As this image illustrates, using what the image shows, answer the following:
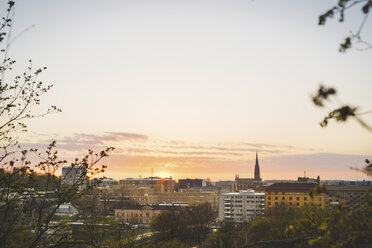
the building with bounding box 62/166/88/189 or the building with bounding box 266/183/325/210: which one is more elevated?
the building with bounding box 62/166/88/189

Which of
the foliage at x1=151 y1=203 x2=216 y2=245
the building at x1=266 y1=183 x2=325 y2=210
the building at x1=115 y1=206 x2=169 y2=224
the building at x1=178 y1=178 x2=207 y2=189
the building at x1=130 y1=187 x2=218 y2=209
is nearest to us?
the foliage at x1=151 y1=203 x2=216 y2=245

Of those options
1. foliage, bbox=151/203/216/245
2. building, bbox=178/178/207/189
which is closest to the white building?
foliage, bbox=151/203/216/245

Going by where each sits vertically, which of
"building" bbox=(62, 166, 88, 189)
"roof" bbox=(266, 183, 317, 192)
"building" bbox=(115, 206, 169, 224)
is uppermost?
"building" bbox=(62, 166, 88, 189)

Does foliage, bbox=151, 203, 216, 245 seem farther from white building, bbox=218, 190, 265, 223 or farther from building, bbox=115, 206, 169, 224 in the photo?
white building, bbox=218, 190, 265, 223

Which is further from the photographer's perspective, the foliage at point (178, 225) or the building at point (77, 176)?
the foliage at point (178, 225)

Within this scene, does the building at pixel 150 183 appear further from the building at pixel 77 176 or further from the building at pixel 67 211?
the building at pixel 77 176

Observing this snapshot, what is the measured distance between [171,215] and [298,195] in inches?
1537

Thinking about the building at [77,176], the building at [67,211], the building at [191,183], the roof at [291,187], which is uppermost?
the building at [77,176]

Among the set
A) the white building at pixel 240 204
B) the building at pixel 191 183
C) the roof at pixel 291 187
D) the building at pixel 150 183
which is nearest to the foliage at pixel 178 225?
the white building at pixel 240 204

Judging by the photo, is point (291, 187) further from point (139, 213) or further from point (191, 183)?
point (191, 183)

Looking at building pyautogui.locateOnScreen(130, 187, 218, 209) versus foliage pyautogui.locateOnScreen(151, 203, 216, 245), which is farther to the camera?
building pyautogui.locateOnScreen(130, 187, 218, 209)

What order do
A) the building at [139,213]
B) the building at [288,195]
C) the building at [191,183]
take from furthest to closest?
the building at [191,183] < the building at [288,195] < the building at [139,213]

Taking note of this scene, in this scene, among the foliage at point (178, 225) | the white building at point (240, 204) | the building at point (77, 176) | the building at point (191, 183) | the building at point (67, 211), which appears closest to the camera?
the building at point (77, 176)

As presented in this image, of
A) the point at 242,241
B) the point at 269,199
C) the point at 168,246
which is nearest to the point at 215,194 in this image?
the point at 269,199
